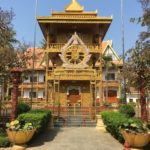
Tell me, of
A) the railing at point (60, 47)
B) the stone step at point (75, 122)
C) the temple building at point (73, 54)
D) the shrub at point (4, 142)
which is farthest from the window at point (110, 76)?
the shrub at point (4, 142)

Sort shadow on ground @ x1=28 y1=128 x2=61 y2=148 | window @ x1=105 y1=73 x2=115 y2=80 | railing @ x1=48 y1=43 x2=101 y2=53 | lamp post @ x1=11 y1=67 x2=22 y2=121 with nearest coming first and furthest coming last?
shadow on ground @ x1=28 y1=128 x2=61 y2=148, lamp post @ x1=11 y1=67 x2=22 y2=121, railing @ x1=48 y1=43 x2=101 y2=53, window @ x1=105 y1=73 x2=115 y2=80

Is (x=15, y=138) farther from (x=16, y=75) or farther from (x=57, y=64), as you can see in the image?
(x=57, y=64)

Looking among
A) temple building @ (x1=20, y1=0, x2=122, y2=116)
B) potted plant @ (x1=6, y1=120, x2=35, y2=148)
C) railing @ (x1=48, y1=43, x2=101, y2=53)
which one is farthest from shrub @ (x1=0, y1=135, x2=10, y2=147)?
railing @ (x1=48, y1=43, x2=101, y2=53)

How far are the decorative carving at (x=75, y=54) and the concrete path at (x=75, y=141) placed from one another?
15.9 metres

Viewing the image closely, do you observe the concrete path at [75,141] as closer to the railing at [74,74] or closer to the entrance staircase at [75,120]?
the entrance staircase at [75,120]

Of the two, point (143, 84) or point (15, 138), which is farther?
point (143, 84)

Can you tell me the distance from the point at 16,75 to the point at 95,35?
22.1m

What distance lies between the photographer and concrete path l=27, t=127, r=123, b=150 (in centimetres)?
1341

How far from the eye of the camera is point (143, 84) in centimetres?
1753

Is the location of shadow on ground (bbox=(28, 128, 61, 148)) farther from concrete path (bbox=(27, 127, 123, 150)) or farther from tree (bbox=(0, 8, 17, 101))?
tree (bbox=(0, 8, 17, 101))

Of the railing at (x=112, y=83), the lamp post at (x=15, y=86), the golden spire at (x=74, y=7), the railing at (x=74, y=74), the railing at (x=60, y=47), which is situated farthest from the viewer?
the railing at (x=112, y=83)

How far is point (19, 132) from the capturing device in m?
13.0

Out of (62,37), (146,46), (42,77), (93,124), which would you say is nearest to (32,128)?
(146,46)

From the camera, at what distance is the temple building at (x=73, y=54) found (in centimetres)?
3256
